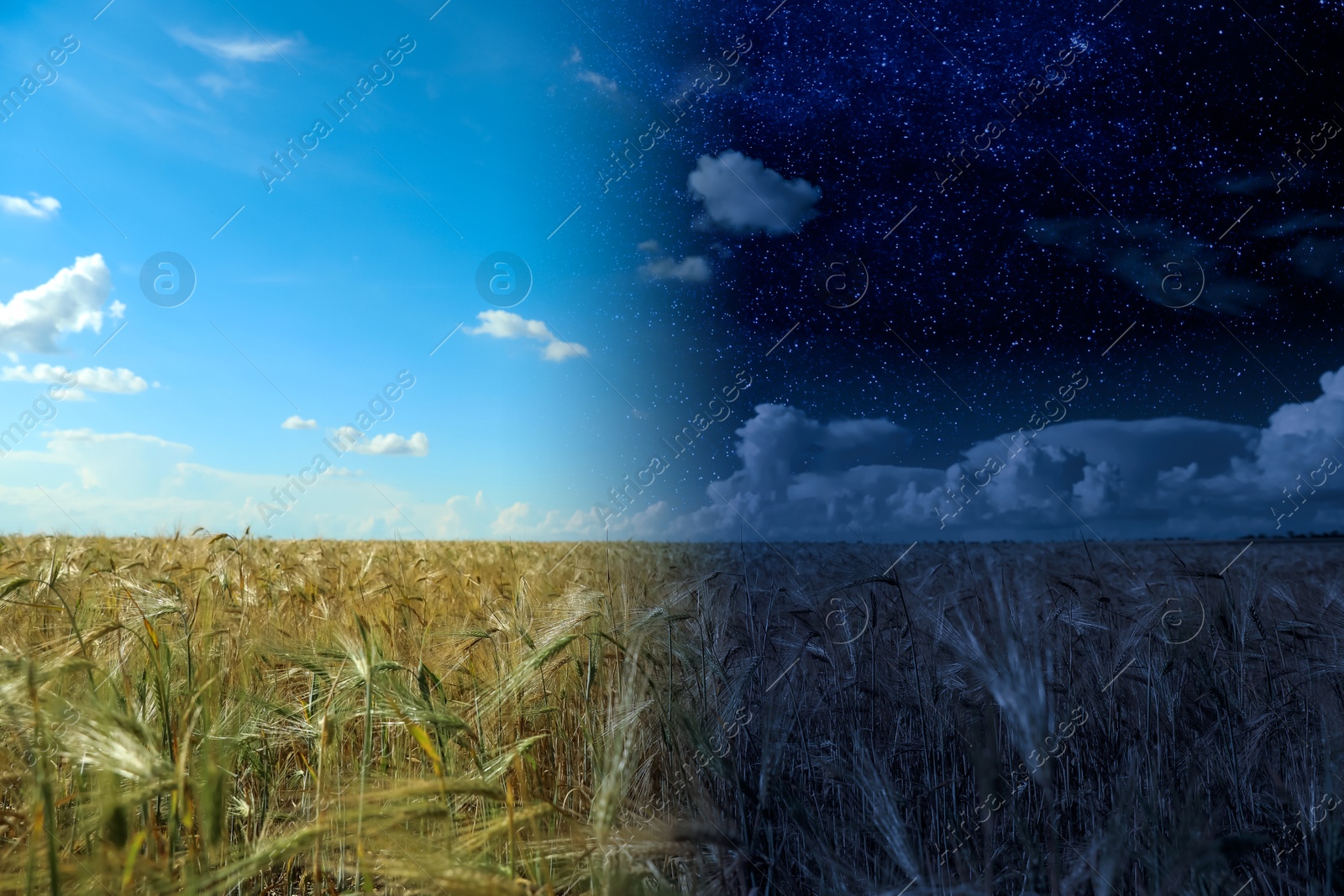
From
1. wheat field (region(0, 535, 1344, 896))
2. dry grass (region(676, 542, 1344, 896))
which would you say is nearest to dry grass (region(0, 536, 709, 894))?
wheat field (region(0, 535, 1344, 896))

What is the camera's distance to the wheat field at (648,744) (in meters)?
1.30

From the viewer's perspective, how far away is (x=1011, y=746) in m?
2.66

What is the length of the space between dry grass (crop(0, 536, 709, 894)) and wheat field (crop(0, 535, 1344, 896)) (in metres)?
0.01

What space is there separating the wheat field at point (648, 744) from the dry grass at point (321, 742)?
13 mm

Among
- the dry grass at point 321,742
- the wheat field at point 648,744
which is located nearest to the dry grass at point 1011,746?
the wheat field at point 648,744

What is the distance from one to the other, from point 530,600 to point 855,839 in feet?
5.34

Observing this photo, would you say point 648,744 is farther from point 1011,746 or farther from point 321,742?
point 1011,746

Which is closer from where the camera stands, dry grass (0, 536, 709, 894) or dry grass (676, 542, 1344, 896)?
dry grass (0, 536, 709, 894)

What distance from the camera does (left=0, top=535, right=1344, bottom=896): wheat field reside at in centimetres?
130

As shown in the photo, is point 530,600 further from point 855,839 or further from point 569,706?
point 855,839

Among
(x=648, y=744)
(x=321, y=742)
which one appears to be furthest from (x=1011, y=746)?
(x=321, y=742)

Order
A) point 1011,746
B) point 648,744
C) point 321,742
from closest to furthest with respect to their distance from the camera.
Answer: point 321,742 → point 648,744 → point 1011,746

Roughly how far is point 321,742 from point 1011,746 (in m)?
2.31

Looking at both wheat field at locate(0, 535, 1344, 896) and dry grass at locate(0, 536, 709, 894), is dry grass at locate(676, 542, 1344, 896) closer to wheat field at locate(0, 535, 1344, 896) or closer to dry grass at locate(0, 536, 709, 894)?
wheat field at locate(0, 535, 1344, 896)
